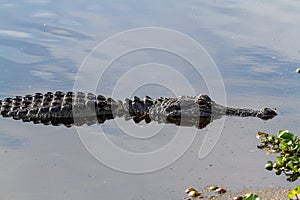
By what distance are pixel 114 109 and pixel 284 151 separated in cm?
307

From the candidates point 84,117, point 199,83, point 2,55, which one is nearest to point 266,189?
point 84,117

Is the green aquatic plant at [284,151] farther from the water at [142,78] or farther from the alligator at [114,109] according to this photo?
the alligator at [114,109]

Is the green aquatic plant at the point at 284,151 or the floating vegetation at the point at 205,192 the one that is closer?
the floating vegetation at the point at 205,192

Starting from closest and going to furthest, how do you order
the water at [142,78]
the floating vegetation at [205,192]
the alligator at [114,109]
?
the floating vegetation at [205,192] → the water at [142,78] → the alligator at [114,109]

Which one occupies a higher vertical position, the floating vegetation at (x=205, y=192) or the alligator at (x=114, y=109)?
the alligator at (x=114, y=109)

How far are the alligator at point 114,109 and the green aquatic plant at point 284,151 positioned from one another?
49.1 inches

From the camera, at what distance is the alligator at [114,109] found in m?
8.94

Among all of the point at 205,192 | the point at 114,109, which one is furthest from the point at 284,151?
the point at 114,109

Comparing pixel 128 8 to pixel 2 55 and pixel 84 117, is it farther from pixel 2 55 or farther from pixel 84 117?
pixel 84 117

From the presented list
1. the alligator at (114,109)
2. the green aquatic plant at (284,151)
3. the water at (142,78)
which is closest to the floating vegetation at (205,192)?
the water at (142,78)

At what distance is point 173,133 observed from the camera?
27.3ft

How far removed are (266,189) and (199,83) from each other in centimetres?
434

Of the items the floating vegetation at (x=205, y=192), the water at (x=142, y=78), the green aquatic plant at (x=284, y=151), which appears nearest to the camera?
the floating vegetation at (x=205, y=192)

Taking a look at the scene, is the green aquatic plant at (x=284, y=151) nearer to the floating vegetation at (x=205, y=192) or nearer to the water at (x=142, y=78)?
the water at (x=142, y=78)
